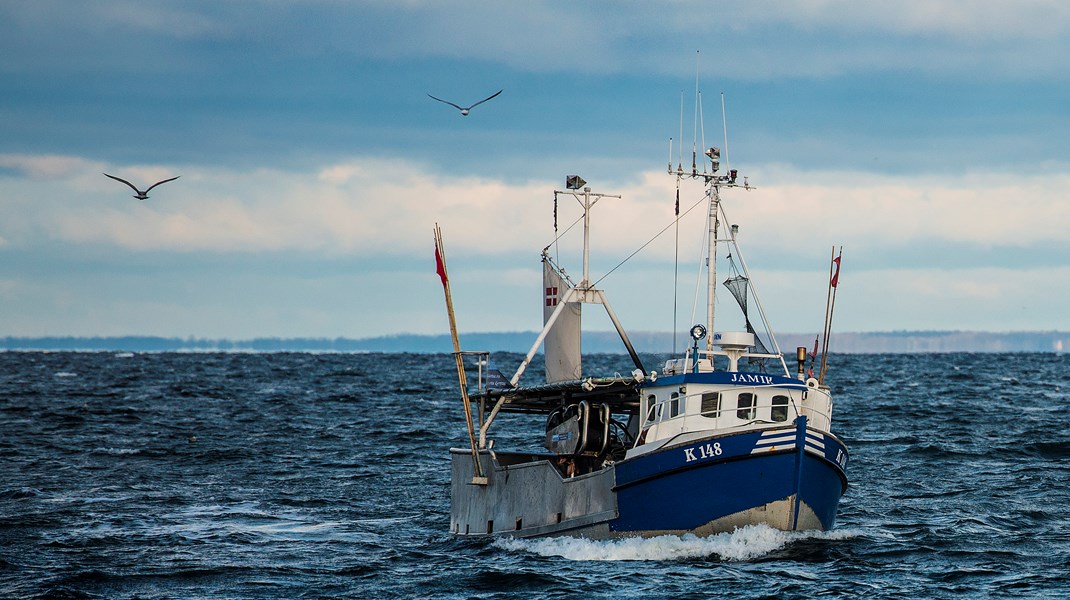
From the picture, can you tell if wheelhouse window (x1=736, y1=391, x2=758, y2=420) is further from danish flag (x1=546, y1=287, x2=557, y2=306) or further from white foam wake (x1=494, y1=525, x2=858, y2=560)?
danish flag (x1=546, y1=287, x2=557, y2=306)

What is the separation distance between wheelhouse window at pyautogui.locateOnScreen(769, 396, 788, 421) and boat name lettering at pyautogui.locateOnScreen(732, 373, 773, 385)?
53 centimetres

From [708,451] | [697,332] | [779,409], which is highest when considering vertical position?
[697,332]

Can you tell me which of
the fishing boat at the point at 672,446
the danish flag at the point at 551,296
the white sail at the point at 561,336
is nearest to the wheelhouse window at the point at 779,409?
the fishing boat at the point at 672,446

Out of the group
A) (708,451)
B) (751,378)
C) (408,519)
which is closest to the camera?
(708,451)

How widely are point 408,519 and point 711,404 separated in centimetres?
1322

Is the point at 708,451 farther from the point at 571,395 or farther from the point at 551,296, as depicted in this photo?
the point at 551,296

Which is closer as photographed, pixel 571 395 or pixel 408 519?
pixel 571 395

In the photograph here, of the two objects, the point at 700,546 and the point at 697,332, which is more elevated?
the point at 697,332

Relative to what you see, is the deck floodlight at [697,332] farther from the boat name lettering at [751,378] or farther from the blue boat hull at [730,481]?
the blue boat hull at [730,481]

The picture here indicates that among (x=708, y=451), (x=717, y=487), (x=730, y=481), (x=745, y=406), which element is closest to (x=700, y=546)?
(x=717, y=487)

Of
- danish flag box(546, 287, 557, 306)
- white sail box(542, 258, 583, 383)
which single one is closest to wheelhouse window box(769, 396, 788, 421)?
white sail box(542, 258, 583, 383)

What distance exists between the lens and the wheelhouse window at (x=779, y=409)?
30.5m

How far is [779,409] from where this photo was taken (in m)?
30.5

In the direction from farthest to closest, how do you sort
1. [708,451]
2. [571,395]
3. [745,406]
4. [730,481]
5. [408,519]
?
[408,519]
[571,395]
[745,406]
[730,481]
[708,451]
